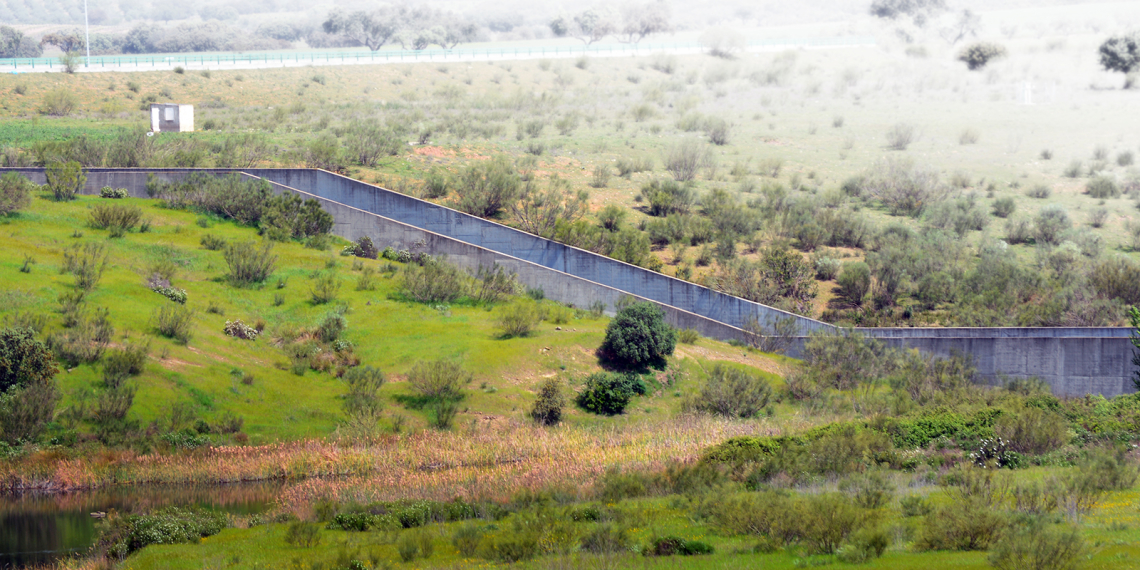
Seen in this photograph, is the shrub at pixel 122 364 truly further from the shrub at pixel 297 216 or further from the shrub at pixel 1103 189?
the shrub at pixel 1103 189

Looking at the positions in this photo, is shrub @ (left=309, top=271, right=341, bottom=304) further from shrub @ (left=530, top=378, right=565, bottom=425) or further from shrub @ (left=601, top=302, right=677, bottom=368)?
shrub @ (left=601, top=302, right=677, bottom=368)

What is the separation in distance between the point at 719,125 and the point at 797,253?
89.8ft

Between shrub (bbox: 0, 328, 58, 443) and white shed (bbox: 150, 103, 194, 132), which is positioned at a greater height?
white shed (bbox: 150, 103, 194, 132)

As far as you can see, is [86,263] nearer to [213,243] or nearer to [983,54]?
[213,243]

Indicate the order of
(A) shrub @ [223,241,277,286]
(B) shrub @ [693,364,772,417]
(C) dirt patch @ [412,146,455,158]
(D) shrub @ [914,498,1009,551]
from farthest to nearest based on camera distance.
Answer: (C) dirt patch @ [412,146,455,158]
(A) shrub @ [223,241,277,286]
(B) shrub @ [693,364,772,417]
(D) shrub @ [914,498,1009,551]

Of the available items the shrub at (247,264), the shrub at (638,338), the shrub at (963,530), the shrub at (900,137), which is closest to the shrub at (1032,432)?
the shrub at (963,530)

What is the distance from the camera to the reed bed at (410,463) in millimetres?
19422

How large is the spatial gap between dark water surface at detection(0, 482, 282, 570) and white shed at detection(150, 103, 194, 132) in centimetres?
3085

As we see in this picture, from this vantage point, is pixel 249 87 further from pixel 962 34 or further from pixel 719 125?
pixel 962 34

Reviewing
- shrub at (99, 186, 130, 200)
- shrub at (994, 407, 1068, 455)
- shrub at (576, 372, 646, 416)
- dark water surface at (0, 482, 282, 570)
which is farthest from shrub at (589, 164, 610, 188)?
dark water surface at (0, 482, 282, 570)

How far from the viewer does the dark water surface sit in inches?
619

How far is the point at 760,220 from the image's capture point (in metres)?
40.7

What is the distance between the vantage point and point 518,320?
29266 millimetres

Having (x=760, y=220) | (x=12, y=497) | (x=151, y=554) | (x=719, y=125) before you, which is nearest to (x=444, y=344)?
(x=12, y=497)
